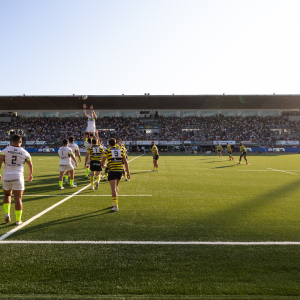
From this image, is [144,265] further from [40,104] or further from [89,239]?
[40,104]

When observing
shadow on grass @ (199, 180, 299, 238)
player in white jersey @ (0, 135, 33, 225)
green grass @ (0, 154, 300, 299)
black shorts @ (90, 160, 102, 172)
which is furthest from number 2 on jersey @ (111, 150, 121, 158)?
black shorts @ (90, 160, 102, 172)

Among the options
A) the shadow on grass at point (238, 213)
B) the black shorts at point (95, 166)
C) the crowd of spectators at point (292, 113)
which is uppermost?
the crowd of spectators at point (292, 113)

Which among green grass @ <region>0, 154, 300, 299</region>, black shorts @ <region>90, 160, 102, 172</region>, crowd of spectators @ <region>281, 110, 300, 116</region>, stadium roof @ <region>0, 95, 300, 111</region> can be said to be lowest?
green grass @ <region>0, 154, 300, 299</region>

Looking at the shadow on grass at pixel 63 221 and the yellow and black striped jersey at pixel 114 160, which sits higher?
the yellow and black striped jersey at pixel 114 160

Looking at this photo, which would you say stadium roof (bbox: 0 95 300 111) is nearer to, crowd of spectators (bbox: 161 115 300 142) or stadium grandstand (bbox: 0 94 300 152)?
stadium grandstand (bbox: 0 94 300 152)

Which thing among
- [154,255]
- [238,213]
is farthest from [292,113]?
[154,255]

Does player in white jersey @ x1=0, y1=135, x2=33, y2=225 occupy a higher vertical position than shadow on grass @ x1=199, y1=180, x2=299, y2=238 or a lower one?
higher

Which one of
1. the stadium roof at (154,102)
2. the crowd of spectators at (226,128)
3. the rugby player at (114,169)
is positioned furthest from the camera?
the stadium roof at (154,102)

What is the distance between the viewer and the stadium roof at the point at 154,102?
5231 cm

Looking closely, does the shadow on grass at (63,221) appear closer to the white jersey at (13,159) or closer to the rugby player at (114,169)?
the rugby player at (114,169)

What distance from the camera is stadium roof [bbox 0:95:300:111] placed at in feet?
172

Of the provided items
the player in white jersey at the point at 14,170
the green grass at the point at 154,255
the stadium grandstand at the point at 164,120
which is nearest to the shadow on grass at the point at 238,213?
the green grass at the point at 154,255

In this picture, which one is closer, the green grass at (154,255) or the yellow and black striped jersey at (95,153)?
the green grass at (154,255)

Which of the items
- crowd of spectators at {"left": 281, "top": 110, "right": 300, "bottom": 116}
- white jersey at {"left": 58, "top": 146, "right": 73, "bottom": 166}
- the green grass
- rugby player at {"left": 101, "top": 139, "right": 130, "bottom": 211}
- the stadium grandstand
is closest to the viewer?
the green grass
